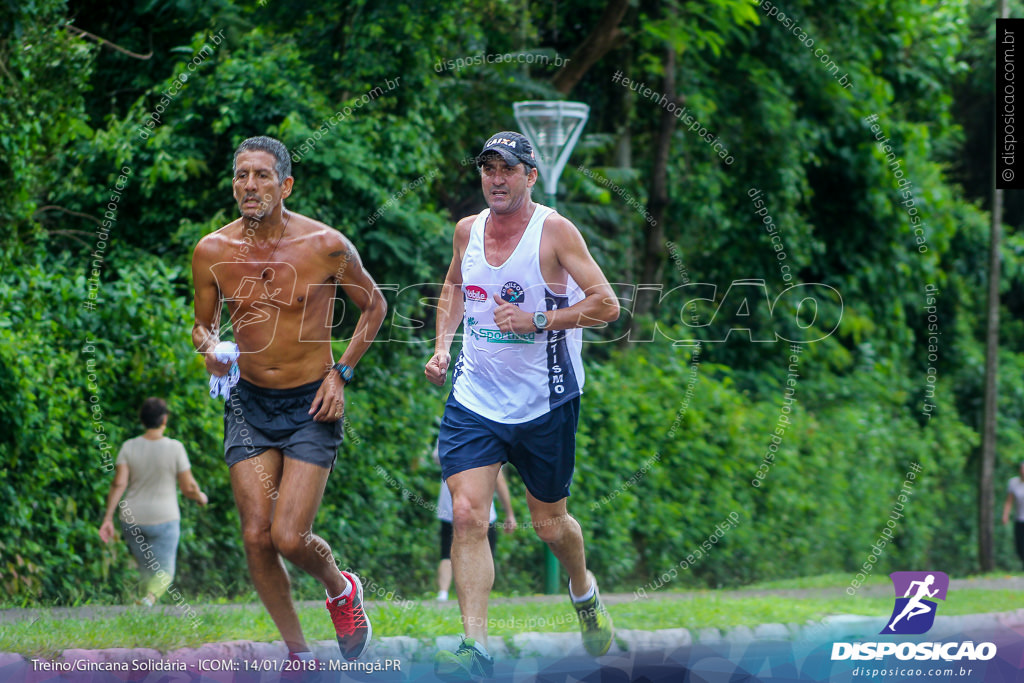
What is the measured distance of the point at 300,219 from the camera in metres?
4.94

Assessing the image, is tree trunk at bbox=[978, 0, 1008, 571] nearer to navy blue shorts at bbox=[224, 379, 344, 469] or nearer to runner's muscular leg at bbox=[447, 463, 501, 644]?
runner's muscular leg at bbox=[447, 463, 501, 644]

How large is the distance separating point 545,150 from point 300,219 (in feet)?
13.2

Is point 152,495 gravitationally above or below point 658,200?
below

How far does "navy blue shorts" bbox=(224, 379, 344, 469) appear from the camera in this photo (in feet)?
15.1

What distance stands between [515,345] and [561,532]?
0.85 m

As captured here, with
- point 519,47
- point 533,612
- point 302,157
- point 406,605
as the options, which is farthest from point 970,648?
point 519,47

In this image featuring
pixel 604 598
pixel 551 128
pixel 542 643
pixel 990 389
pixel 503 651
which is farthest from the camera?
pixel 990 389

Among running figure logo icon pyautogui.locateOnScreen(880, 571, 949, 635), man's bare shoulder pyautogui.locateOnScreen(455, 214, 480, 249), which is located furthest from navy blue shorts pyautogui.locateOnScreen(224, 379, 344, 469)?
running figure logo icon pyautogui.locateOnScreen(880, 571, 949, 635)

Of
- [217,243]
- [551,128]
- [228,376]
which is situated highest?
[551,128]

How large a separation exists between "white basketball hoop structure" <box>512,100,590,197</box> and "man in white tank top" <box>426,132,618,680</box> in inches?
151

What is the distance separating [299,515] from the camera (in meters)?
4.46

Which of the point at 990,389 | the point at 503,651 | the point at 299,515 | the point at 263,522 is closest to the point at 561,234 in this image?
the point at 299,515

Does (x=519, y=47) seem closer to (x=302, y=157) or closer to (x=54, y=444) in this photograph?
(x=302, y=157)

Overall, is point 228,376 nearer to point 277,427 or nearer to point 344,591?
point 277,427
